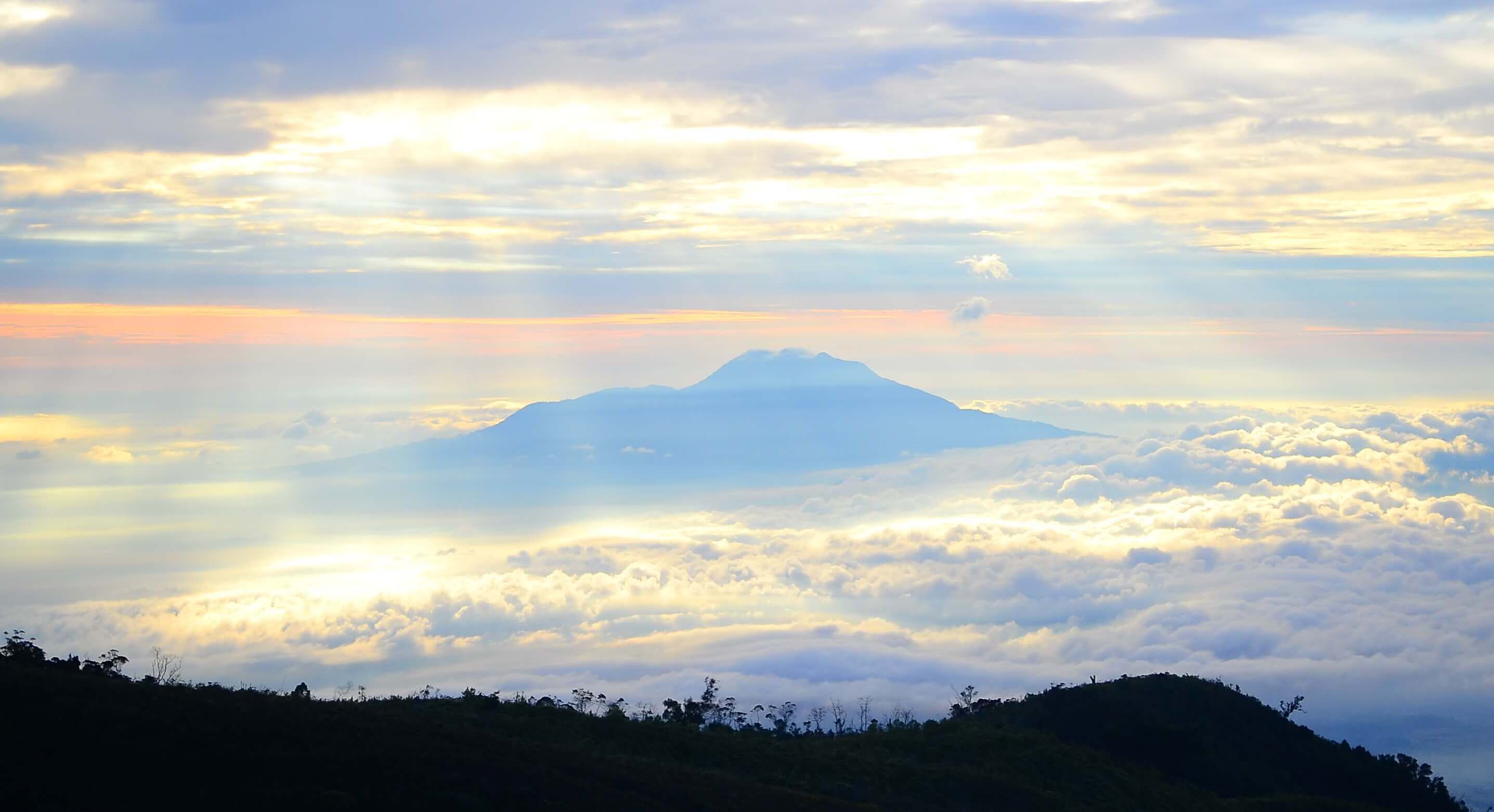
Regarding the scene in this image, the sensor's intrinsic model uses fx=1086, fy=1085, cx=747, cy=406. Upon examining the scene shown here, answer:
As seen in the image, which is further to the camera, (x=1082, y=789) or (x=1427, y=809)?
(x=1427, y=809)

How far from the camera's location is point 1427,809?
231 ft

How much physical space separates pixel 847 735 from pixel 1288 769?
110ft

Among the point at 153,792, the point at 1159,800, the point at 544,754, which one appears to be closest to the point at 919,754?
the point at 1159,800

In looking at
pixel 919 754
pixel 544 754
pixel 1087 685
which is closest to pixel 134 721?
pixel 544 754

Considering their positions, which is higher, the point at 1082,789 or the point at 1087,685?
the point at 1087,685

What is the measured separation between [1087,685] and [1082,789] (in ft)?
81.8

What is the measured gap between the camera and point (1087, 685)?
68000 mm

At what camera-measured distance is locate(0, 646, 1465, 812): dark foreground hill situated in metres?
21.3

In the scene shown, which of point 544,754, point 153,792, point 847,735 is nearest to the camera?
point 153,792

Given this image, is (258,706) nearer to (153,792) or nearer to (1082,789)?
(153,792)

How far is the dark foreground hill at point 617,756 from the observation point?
21297 mm

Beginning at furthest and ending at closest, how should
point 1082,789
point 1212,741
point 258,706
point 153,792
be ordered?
point 1212,741, point 1082,789, point 258,706, point 153,792

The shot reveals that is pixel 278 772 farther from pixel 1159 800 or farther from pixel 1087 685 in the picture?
pixel 1087 685

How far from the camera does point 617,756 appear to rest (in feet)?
109
